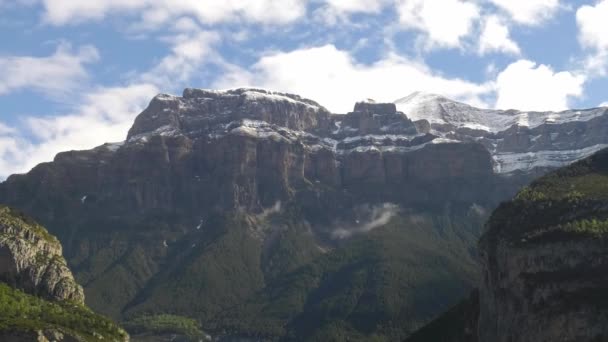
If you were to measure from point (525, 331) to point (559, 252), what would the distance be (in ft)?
39.4

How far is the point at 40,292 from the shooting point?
168000 millimetres

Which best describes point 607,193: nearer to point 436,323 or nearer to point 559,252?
point 559,252

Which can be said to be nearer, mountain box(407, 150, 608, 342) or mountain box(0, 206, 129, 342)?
mountain box(407, 150, 608, 342)

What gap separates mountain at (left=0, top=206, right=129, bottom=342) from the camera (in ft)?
465

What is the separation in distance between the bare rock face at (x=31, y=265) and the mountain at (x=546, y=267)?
219 feet

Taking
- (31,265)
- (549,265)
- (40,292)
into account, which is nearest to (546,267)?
(549,265)

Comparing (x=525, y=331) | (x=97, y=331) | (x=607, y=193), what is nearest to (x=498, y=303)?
(x=525, y=331)

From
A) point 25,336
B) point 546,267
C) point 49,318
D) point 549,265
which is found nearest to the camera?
point 25,336

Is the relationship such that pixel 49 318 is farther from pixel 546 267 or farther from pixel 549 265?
pixel 549 265

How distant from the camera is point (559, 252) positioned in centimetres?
13262

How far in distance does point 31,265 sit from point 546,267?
89.5 m

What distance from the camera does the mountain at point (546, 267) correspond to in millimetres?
124000

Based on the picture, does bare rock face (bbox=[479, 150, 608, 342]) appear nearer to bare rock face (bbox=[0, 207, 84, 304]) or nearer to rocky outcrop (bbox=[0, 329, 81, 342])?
rocky outcrop (bbox=[0, 329, 81, 342])

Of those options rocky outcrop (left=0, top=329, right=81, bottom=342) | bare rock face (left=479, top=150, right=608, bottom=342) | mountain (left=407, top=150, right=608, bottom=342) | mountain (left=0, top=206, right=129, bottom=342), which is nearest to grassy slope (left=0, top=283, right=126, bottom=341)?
mountain (left=0, top=206, right=129, bottom=342)
